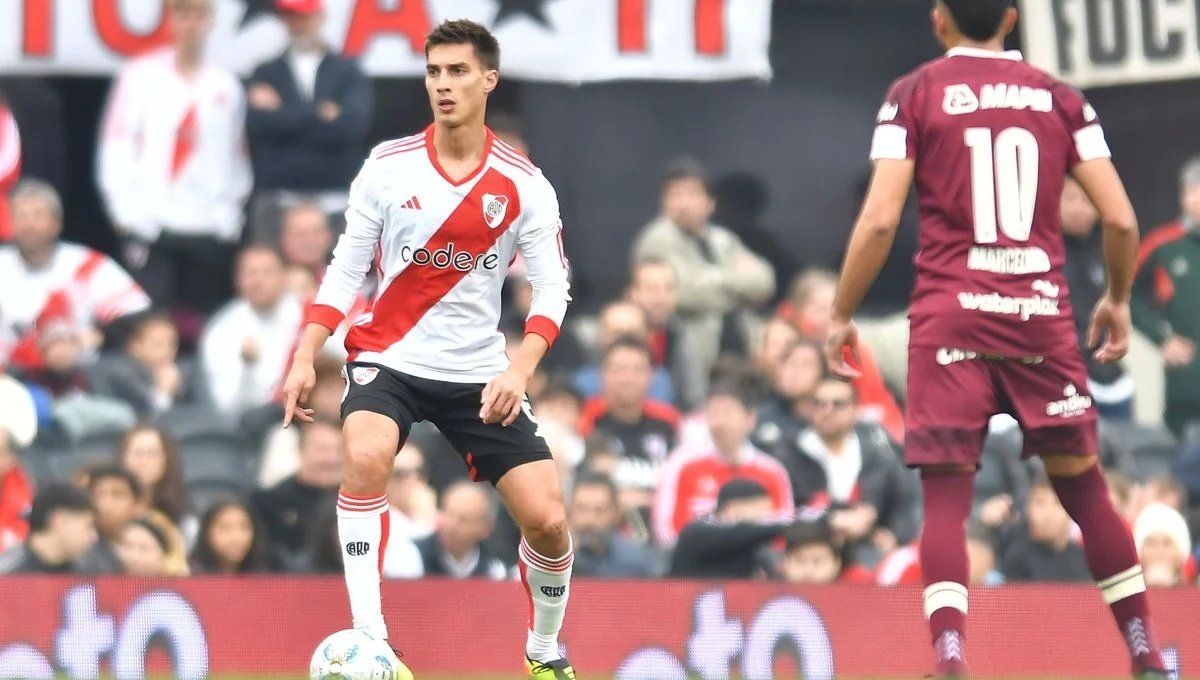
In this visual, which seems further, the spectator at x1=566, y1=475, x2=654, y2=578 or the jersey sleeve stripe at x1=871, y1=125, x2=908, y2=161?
the spectator at x1=566, y1=475, x2=654, y2=578

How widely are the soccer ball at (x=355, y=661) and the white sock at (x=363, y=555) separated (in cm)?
10

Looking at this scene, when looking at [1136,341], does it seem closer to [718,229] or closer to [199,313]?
[718,229]

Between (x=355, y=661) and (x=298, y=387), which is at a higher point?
(x=298, y=387)

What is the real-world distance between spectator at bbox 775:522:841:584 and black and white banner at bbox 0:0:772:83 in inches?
141

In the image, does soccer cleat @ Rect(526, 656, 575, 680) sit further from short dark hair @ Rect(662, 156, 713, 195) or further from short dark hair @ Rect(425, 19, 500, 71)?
short dark hair @ Rect(662, 156, 713, 195)

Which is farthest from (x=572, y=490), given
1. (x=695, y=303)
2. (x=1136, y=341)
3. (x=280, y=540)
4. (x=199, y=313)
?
(x=1136, y=341)

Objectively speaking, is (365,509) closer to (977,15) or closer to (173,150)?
(977,15)

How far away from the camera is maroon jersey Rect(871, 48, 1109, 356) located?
6703 millimetres

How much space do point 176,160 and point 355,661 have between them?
605 centimetres

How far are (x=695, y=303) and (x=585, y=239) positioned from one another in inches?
49.6

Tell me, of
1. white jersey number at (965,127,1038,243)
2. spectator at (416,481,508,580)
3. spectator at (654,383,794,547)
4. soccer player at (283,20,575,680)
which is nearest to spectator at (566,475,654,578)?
spectator at (416,481,508,580)

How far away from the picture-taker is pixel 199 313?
42.0ft

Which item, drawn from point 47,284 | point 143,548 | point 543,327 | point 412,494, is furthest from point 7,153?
point 543,327

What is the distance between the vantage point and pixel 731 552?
33.7ft
